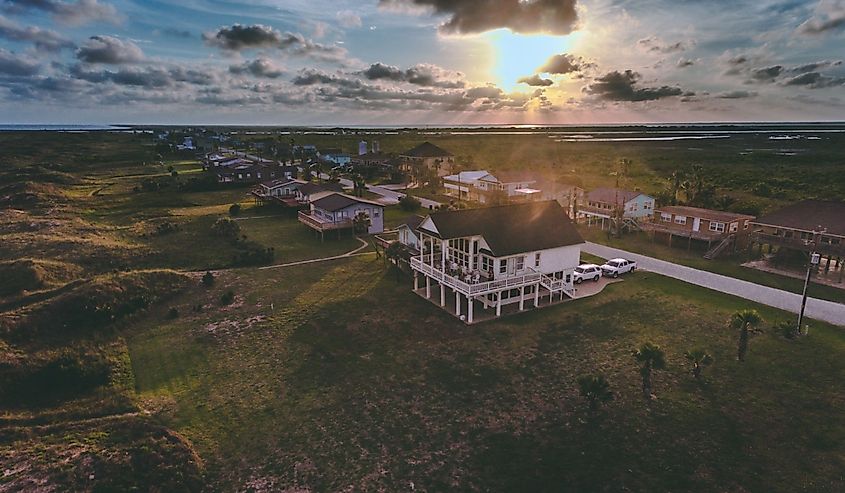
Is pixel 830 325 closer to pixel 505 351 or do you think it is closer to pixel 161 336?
pixel 505 351

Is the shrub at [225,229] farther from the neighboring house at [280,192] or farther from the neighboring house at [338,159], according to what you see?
the neighboring house at [338,159]

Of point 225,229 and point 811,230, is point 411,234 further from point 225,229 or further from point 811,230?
point 811,230

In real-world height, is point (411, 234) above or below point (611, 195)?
below

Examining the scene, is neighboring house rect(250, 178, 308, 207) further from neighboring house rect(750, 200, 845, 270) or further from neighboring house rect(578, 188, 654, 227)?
neighboring house rect(750, 200, 845, 270)

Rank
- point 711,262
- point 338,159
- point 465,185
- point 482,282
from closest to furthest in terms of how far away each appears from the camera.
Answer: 1. point 482,282
2. point 711,262
3. point 465,185
4. point 338,159

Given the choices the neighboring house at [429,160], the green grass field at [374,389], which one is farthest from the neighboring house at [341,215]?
the neighboring house at [429,160]

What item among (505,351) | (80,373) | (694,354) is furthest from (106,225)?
(694,354)

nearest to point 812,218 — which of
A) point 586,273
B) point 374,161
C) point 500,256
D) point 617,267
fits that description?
point 617,267
